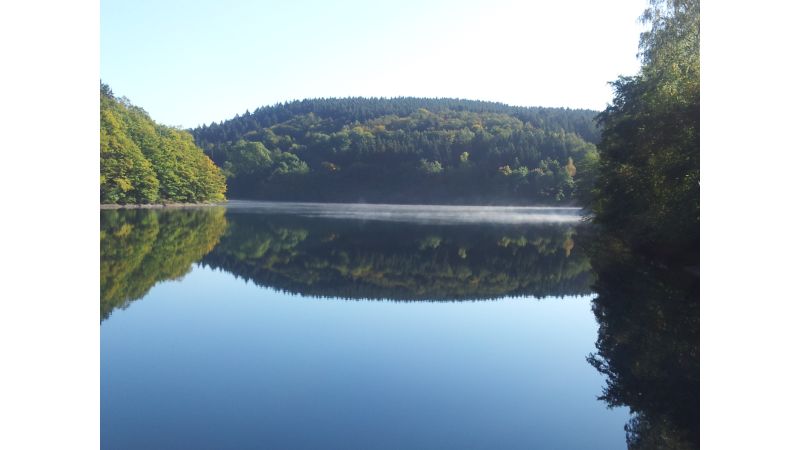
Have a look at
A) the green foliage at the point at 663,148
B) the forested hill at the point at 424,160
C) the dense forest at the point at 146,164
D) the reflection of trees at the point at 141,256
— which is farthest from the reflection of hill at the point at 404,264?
the forested hill at the point at 424,160

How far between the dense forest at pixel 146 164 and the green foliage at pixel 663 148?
50.4 meters

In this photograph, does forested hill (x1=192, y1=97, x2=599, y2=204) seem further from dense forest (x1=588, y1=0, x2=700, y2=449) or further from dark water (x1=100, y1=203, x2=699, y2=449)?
dark water (x1=100, y1=203, x2=699, y2=449)

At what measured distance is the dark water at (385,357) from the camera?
8.21 metres

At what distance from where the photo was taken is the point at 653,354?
12.0 m

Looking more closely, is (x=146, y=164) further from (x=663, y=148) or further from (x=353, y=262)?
(x=663, y=148)

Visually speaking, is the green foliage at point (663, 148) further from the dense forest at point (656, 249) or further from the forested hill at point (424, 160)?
the forested hill at point (424, 160)

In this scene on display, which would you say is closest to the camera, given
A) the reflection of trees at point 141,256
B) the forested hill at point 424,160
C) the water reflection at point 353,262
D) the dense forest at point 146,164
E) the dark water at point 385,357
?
the dark water at point 385,357

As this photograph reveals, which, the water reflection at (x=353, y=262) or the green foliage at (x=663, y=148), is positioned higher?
the green foliage at (x=663, y=148)

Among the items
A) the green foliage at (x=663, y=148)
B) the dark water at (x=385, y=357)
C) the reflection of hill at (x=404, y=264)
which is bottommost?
the dark water at (x=385, y=357)

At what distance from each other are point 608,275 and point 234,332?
51.2 ft

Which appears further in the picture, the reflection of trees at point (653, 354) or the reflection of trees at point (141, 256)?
the reflection of trees at point (141, 256)

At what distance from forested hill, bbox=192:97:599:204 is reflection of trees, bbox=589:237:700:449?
8745 cm

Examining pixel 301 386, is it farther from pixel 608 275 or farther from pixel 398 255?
pixel 398 255

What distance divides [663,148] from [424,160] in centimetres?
10367
